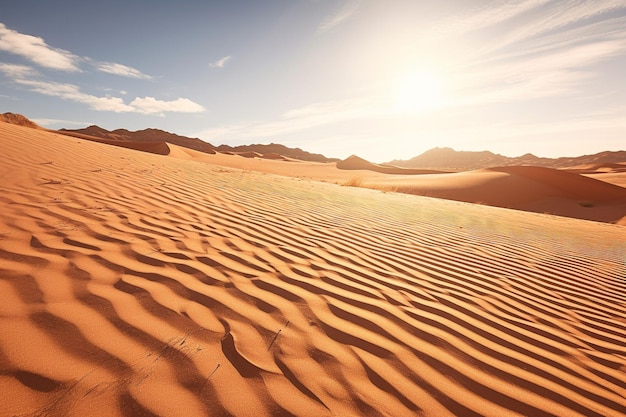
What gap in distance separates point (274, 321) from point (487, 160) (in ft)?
341

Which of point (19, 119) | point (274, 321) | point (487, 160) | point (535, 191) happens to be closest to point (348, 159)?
point (535, 191)

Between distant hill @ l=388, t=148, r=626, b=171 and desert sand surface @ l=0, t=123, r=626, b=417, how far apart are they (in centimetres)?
7178

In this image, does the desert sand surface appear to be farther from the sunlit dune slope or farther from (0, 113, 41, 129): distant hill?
(0, 113, 41, 129): distant hill

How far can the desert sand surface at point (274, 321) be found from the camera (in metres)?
1.40

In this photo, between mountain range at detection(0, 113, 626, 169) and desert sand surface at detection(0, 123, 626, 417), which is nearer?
desert sand surface at detection(0, 123, 626, 417)

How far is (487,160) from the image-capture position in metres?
91.3

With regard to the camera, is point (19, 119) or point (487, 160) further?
point (487, 160)

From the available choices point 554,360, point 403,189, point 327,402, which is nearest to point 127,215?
point 327,402

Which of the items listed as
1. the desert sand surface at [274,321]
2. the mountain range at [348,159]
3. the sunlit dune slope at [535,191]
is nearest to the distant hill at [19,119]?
the mountain range at [348,159]

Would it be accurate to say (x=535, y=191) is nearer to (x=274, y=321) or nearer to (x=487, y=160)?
(x=274, y=321)

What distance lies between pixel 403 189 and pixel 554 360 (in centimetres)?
1561

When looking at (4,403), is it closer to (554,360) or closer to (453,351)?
(453,351)

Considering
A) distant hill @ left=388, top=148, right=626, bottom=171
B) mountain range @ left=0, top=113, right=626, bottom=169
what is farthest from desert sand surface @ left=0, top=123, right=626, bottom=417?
distant hill @ left=388, top=148, right=626, bottom=171

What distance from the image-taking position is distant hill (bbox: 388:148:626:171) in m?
73.3
